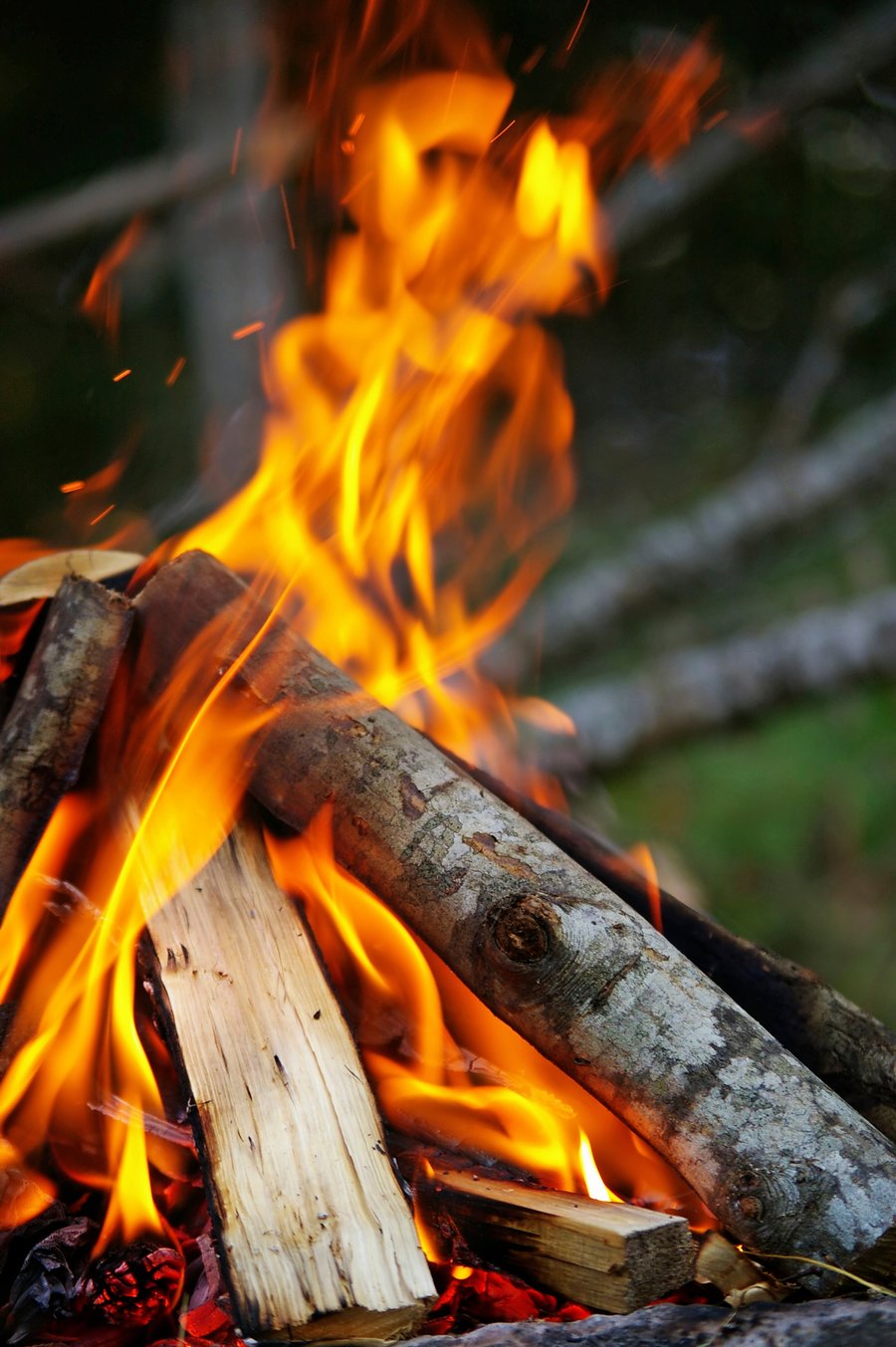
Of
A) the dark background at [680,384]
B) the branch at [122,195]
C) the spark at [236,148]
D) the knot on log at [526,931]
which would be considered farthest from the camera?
the spark at [236,148]

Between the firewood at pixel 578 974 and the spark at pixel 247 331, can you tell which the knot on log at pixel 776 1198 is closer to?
the firewood at pixel 578 974

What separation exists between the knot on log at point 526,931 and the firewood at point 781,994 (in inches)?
10.7

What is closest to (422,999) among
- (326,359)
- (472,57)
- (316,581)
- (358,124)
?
(316,581)

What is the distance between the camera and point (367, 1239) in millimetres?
1283

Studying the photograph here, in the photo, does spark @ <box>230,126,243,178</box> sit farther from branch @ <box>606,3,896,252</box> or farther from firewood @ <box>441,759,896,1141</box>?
firewood @ <box>441,759,896,1141</box>

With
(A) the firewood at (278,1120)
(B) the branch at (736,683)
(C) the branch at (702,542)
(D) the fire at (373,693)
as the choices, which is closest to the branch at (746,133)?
(C) the branch at (702,542)

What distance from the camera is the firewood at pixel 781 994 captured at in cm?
163

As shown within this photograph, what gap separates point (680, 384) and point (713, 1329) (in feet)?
32.5

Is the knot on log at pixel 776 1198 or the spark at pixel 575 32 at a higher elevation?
the spark at pixel 575 32

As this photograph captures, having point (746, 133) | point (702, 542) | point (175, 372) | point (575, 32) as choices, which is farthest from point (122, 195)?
point (746, 133)

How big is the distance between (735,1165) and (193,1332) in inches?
28.2

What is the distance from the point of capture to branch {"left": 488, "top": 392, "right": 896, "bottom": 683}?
625cm

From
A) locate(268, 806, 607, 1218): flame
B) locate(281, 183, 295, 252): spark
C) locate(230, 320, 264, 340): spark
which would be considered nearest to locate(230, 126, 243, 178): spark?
locate(281, 183, 295, 252): spark

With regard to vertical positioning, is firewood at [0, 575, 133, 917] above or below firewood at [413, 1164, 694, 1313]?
above
